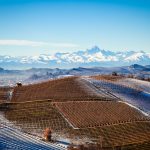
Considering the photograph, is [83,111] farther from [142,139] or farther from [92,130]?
[142,139]

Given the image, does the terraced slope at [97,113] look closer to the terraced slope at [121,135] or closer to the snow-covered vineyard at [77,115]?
the snow-covered vineyard at [77,115]

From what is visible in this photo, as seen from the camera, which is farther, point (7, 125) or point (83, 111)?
point (83, 111)

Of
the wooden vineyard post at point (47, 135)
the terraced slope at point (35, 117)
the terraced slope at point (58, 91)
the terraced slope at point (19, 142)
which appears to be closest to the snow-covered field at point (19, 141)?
the terraced slope at point (19, 142)

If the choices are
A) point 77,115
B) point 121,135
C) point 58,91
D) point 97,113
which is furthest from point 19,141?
point 58,91

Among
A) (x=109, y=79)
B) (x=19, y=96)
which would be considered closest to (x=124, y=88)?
(x=109, y=79)

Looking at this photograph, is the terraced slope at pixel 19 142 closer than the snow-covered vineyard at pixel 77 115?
Yes

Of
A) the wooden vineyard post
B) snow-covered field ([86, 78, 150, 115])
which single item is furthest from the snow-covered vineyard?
the wooden vineyard post

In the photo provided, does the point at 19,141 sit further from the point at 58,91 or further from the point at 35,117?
the point at 58,91

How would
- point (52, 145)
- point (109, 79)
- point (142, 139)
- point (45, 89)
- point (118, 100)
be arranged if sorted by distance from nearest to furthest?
point (52, 145)
point (142, 139)
point (118, 100)
point (45, 89)
point (109, 79)
